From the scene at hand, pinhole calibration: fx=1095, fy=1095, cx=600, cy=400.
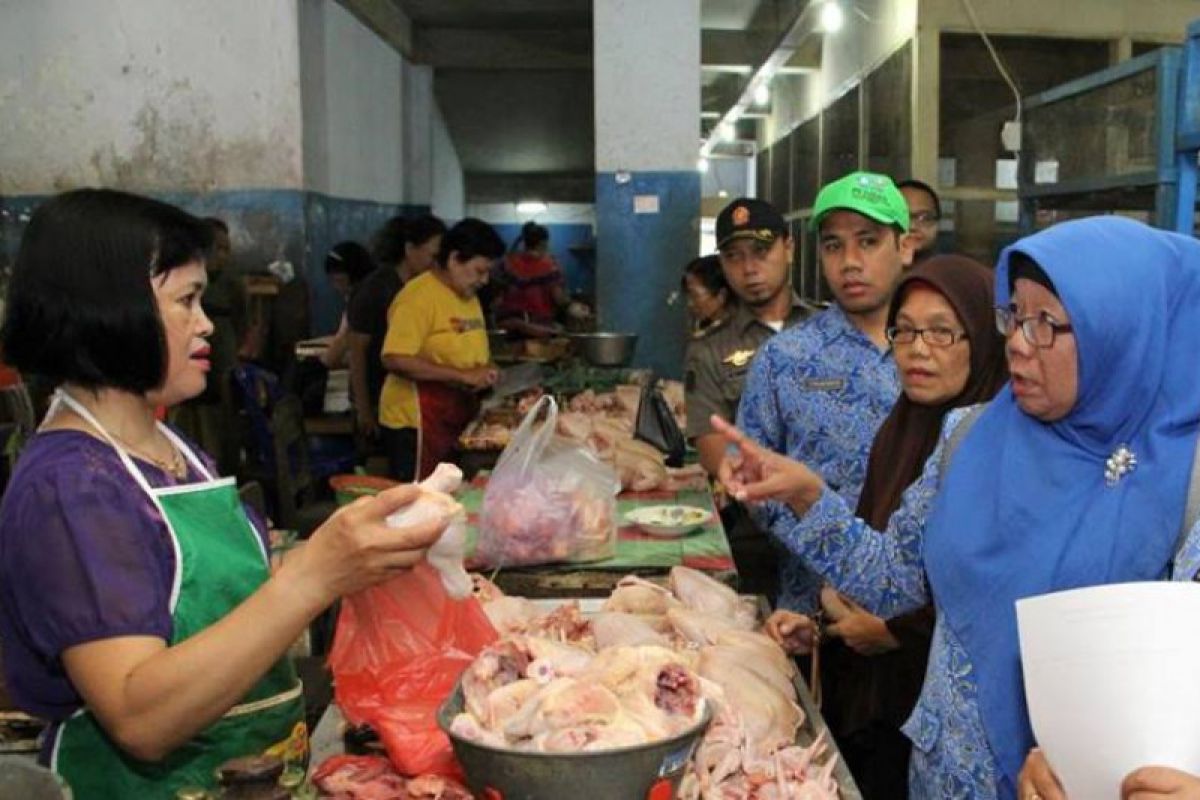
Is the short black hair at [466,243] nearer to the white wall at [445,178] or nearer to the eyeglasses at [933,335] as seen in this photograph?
the eyeglasses at [933,335]

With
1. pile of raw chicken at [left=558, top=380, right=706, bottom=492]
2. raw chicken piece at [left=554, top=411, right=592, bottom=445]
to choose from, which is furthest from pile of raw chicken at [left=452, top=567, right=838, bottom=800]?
raw chicken piece at [left=554, top=411, right=592, bottom=445]

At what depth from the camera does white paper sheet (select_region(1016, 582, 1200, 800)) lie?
1.24 meters

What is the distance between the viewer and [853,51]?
8.74 metres

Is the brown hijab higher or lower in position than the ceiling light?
lower

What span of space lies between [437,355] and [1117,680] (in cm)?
447

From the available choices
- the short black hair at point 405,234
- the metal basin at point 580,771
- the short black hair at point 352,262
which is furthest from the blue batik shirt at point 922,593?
the short black hair at point 352,262

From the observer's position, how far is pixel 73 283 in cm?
152

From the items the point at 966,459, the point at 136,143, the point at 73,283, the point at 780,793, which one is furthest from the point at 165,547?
the point at 136,143

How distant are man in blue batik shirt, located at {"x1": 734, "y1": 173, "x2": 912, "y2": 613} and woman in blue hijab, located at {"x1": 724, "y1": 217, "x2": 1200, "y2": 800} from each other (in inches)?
39.3

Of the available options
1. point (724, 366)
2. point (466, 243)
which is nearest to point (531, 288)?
point (466, 243)

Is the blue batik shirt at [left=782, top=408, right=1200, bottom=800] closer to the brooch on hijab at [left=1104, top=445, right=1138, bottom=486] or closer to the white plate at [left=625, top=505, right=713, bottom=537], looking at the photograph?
the brooch on hijab at [left=1104, top=445, right=1138, bottom=486]

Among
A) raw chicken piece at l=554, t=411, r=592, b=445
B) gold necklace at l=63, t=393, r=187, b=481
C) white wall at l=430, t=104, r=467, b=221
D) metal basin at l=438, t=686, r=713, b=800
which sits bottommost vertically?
metal basin at l=438, t=686, r=713, b=800

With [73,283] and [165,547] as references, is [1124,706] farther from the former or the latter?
[73,283]

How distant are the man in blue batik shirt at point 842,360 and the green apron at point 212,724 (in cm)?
161
